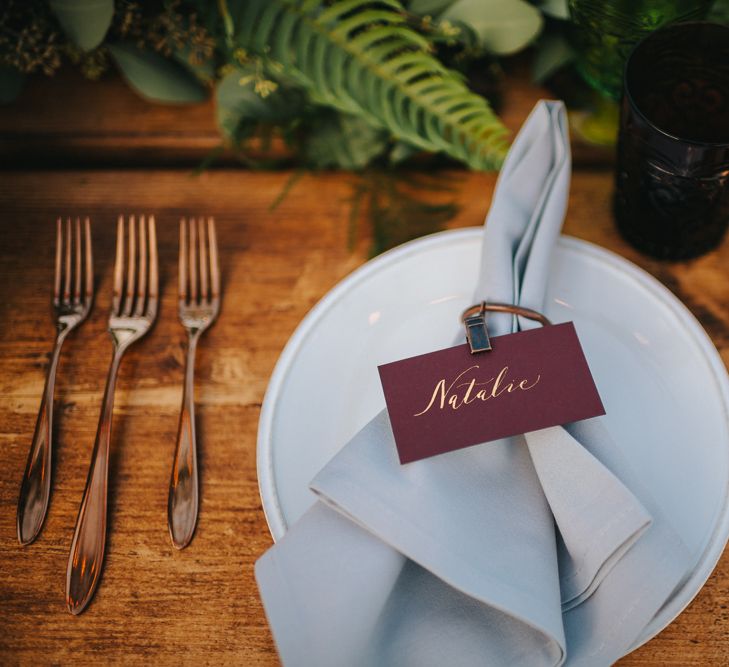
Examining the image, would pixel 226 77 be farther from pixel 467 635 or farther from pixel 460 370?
pixel 467 635

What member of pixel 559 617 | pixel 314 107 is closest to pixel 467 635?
pixel 559 617

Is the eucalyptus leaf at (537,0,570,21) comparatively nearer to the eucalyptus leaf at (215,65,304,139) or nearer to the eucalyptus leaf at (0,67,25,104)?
the eucalyptus leaf at (215,65,304,139)

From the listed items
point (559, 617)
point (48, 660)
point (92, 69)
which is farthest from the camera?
point (92, 69)

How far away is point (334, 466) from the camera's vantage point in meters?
0.46

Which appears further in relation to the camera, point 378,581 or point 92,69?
point 92,69

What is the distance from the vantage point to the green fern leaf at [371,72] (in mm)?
668

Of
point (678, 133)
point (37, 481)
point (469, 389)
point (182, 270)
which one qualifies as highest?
point (678, 133)

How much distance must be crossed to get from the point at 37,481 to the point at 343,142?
51cm

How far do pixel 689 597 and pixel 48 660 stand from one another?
53 centimetres

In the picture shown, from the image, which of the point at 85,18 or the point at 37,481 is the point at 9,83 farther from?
the point at 37,481

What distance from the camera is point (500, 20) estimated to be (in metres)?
0.72

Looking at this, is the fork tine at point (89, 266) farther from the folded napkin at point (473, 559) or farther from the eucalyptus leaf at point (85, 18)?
the folded napkin at point (473, 559)

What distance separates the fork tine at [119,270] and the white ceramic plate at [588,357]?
0.76 feet

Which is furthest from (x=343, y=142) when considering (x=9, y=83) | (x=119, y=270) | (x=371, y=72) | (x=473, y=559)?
(x=473, y=559)
